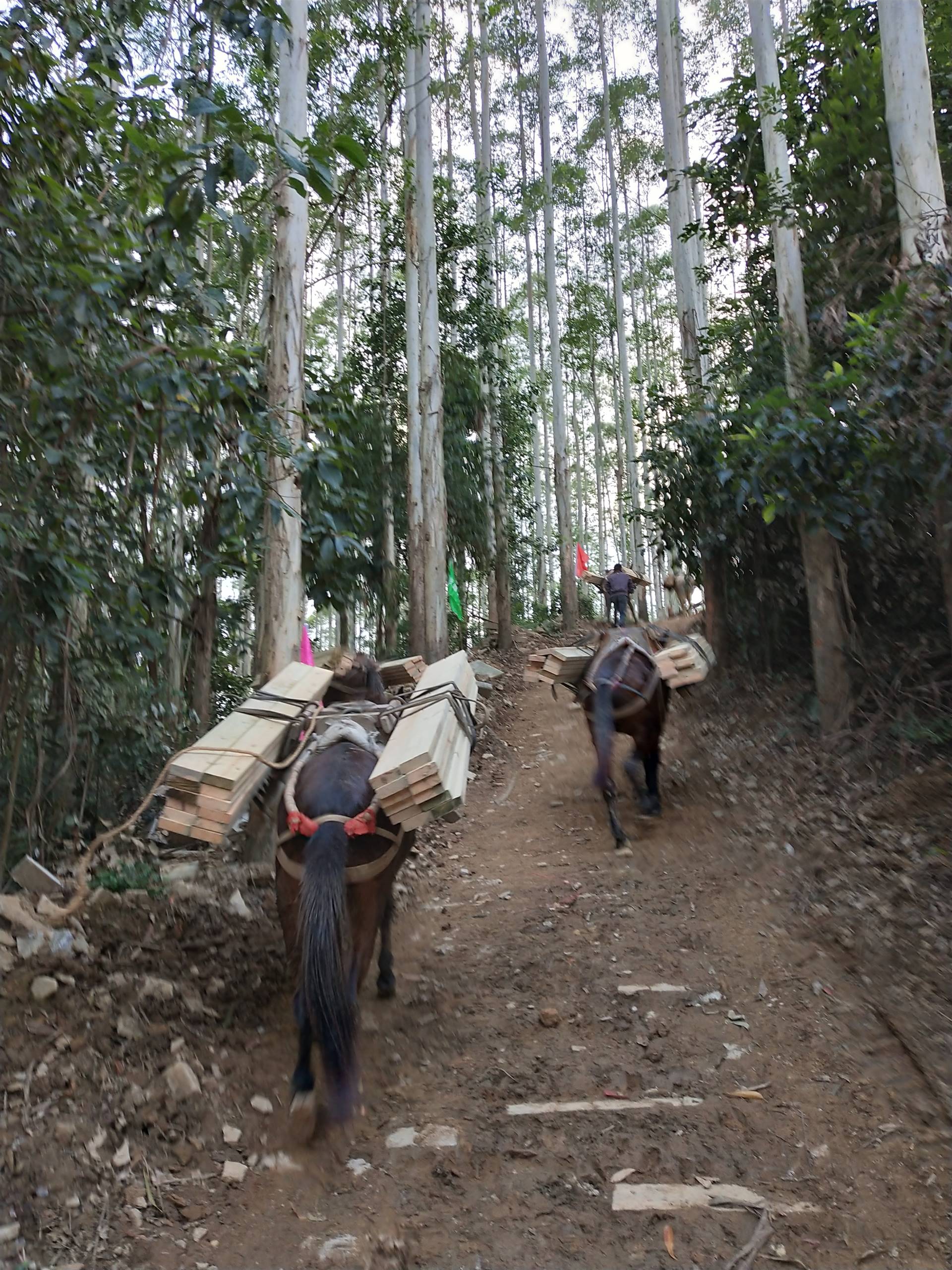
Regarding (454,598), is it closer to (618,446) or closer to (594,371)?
(594,371)

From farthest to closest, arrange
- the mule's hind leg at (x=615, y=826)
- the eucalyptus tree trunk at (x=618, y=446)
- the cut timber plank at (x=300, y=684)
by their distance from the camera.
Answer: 1. the eucalyptus tree trunk at (x=618, y=446)
2. the mule's hind leg at (x=615, y=826)
3. the cut timber plank at (x=300, y=684)

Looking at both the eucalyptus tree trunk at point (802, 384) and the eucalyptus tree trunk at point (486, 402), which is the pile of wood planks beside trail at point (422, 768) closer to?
the eucalyptus tree trunk at point (802, 384)

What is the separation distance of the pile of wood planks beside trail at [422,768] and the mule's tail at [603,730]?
265cm

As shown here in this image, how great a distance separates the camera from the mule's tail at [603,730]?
6801 mm

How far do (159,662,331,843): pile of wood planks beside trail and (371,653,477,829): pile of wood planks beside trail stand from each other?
1.81 ft

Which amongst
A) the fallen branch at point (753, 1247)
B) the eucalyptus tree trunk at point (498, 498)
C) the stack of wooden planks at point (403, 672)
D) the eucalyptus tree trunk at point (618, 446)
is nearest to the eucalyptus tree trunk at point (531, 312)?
the eucalyptus tree trunk at point (498, 498)

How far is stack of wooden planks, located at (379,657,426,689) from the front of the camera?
597 centimetres

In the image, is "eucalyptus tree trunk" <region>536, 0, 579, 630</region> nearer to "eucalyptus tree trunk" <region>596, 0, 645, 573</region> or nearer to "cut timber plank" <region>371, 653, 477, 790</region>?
"eucalyptus tree trunk" <region>596, 0, 645, 573</region>

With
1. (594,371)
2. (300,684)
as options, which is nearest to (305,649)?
(300,684)

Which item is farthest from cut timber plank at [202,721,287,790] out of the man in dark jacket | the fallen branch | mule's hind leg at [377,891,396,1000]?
the man in dark jacket

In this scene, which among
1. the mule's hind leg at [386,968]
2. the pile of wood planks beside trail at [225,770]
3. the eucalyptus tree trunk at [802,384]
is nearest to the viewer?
the pile of wood planks beside trail at [225,770]

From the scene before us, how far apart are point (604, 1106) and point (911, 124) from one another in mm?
6290

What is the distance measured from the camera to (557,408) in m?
19.9

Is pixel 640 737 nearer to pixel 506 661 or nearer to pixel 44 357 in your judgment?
pixel 44 357
